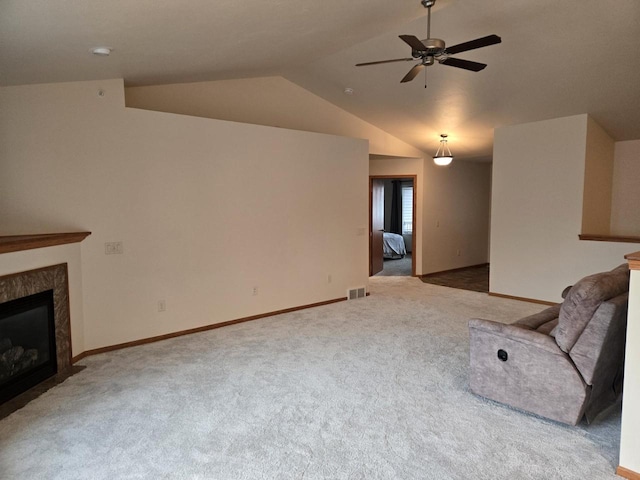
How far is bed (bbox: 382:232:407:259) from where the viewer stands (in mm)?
10461

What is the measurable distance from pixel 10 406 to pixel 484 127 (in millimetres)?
6624

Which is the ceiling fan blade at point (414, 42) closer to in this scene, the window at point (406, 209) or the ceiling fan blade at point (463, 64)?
the ceiling fan blade at point (463, 64)

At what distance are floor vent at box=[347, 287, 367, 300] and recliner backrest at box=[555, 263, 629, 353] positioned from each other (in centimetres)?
385

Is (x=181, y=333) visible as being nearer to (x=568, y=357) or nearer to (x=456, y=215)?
(x=568, y=357)

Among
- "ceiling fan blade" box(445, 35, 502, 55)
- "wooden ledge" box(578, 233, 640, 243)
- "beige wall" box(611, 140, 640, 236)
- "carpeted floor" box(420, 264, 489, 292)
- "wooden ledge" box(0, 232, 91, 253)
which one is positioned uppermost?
"ceiling fan blade" box(445, 35, 502, 55)

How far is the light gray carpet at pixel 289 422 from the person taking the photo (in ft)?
7.44

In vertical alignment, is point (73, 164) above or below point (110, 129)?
below

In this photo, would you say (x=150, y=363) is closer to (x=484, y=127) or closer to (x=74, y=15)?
(x=74, y=15)

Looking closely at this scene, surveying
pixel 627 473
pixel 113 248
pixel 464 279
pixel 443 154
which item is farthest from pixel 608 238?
pixel 113 248

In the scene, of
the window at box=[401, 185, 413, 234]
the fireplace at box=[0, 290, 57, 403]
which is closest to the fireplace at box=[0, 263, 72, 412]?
the fireplace at box=[0, 290, 57, 403]

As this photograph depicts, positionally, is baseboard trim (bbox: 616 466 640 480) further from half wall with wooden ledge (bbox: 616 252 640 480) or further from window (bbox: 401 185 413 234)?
window (bbox: 401 185 413 234)

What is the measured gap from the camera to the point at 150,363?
3.81 meters

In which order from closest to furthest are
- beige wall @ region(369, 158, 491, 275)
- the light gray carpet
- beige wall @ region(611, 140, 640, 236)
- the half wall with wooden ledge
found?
the half wall with wooden ledge < the light gray carpet < beige wall @ region(611, 140, 640, 236) < beige wall @ region(369, 158, 491, 275)

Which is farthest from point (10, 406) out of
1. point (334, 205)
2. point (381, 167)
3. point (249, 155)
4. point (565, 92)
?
point (381, 167)
